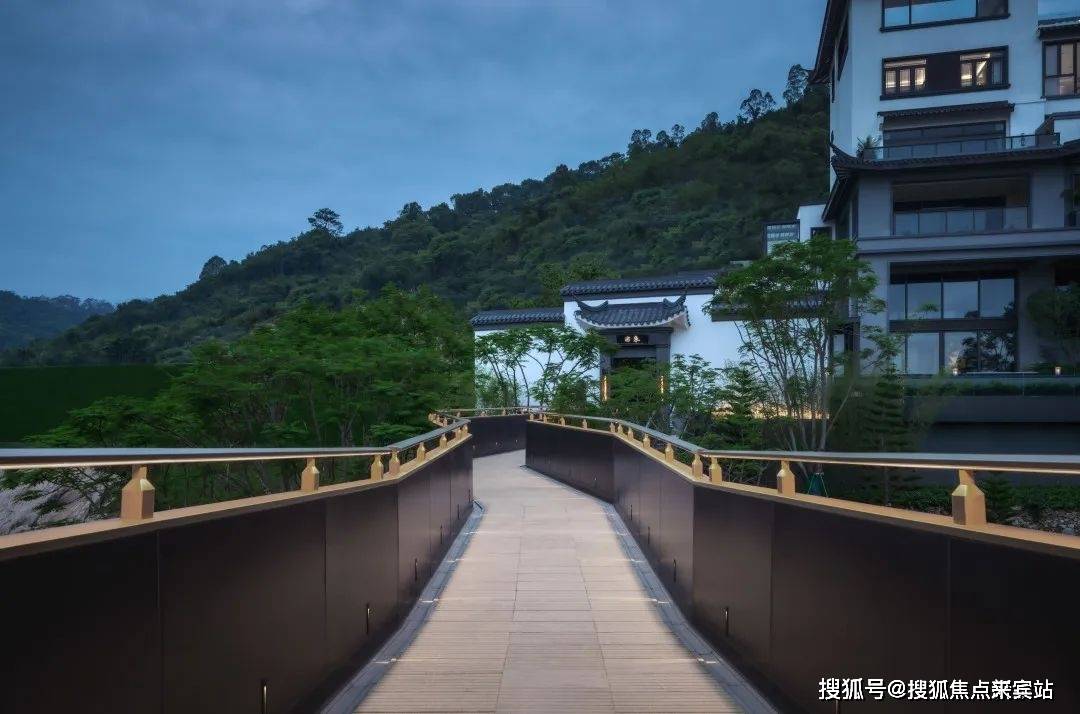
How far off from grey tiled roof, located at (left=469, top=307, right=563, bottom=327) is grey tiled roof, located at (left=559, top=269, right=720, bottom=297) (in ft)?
3.10

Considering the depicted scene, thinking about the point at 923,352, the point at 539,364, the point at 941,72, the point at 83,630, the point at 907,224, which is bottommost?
the point at 83,630

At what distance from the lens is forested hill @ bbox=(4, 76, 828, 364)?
4950 cm

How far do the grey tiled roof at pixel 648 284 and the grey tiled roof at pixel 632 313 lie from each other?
52 centimetres

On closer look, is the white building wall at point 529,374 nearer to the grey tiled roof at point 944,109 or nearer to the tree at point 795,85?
the grey tiled roof at point 944,109

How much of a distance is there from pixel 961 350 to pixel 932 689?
22106mm

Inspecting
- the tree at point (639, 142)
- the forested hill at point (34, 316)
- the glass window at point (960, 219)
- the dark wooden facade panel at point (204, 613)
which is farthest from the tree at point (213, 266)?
the dark wooden facade panel at point (204, 613)

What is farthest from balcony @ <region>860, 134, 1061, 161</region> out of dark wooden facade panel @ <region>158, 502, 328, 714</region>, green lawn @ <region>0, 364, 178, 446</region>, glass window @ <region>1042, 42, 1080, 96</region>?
green lawn @ <region>0, 364, 178, 446</region>

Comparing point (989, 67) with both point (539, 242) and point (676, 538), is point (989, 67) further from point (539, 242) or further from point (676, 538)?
point (539, 242)

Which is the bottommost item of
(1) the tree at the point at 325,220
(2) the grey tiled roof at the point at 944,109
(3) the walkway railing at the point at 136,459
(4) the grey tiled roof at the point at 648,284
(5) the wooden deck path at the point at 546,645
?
(5) the wooden deck path at the point at 546,645

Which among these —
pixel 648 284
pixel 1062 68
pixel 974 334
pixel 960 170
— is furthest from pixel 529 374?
pixel 1062 68

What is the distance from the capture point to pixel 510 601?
5.92m

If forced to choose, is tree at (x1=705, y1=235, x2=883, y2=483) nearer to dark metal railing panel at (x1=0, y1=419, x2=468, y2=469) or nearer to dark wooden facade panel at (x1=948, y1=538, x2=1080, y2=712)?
dark wooden facade panel at (x1=948, y1=538, x2=1080, y2=712)

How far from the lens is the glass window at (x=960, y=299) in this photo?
21.3 metres

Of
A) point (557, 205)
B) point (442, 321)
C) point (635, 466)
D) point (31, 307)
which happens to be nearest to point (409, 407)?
point (635, 466)
